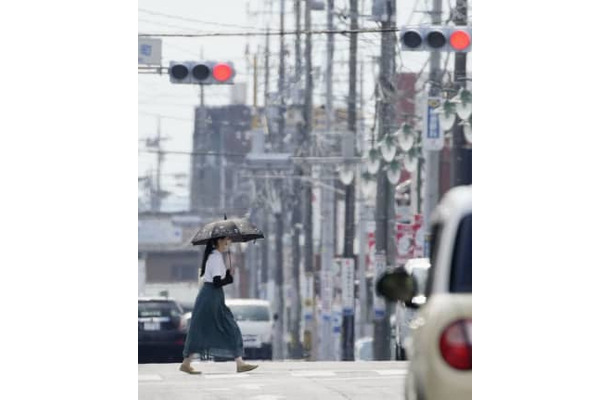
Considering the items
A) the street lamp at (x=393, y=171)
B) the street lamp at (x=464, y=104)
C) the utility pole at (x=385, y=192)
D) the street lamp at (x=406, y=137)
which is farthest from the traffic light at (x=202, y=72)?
the street lamp at (x=393, y=171)

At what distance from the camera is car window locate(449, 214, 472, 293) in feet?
27.6

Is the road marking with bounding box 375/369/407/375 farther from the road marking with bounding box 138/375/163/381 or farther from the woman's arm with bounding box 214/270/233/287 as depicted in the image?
the woman's arm with bounding box 214/270/233/287

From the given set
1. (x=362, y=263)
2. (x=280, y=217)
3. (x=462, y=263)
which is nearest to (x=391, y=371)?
(x=462, y=263)

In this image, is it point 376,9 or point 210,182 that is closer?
point 376,9

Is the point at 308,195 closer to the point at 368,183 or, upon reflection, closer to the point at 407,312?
the point at 368,183

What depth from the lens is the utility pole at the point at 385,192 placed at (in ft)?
107

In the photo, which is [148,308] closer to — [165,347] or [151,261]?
[165,347]

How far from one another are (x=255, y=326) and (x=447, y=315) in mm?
24892

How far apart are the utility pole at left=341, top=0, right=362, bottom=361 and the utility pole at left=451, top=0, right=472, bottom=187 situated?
21.9ft

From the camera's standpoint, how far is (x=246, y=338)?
3256cm
